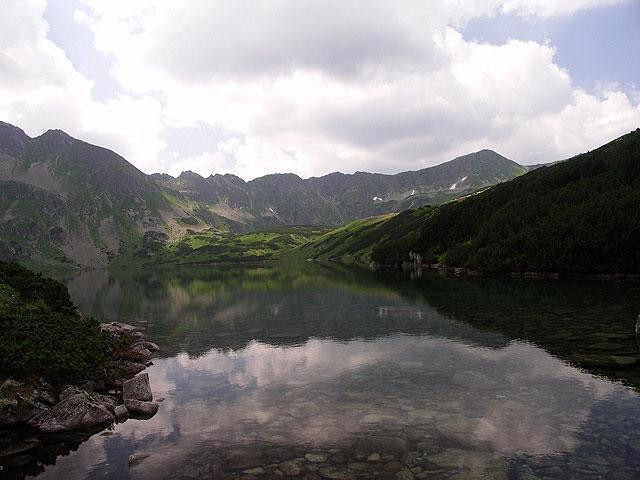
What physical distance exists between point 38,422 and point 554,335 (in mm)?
40532

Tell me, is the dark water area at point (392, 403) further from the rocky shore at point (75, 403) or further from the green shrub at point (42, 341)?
the green shrub at point (42, 341)

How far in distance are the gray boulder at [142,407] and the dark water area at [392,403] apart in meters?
0.72

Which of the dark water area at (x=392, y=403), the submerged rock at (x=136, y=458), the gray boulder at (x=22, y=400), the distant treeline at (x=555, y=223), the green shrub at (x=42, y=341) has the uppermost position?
the distant treeline at (x=555, y=223)

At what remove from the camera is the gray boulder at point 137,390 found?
27.2 m

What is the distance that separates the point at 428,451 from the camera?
18.6m

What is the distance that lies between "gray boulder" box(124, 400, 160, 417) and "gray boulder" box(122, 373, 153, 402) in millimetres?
826

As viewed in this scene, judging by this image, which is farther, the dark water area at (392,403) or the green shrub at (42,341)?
the green shrub at (42,341)

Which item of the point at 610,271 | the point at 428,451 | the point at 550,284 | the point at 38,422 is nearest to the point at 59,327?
the point at 38,422

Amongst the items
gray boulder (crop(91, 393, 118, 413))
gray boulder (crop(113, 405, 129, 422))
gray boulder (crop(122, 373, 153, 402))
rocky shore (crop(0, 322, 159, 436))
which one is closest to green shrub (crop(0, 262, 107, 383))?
rocky shore (crop(0, 322, 159, 436))

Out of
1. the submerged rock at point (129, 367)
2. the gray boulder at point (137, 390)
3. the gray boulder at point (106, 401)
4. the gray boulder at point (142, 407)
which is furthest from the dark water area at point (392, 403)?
the gray boulder at point (106, 401)

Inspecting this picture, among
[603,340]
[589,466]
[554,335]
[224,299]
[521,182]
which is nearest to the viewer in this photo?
[589,466]

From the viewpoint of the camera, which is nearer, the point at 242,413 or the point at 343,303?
the point at 242,413

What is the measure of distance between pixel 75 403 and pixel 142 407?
12.1 ft

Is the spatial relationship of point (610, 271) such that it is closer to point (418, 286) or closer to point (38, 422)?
point (418, 286)
